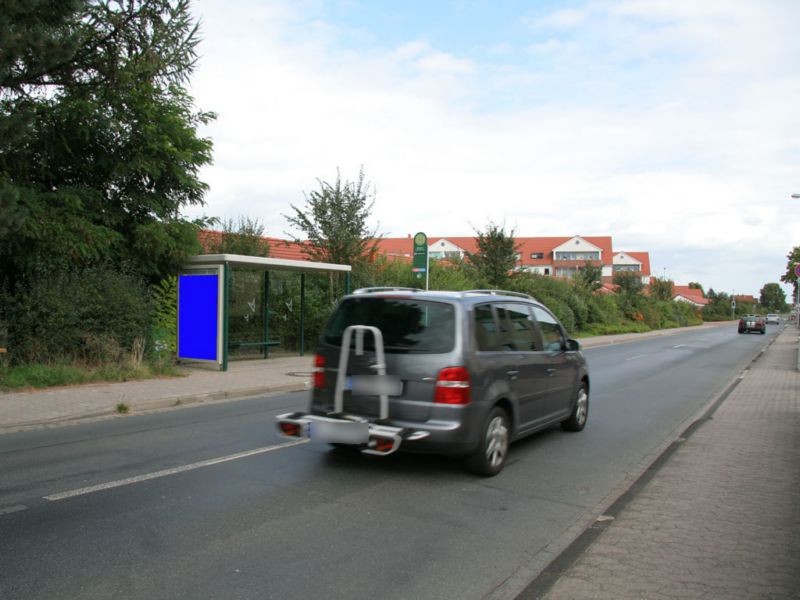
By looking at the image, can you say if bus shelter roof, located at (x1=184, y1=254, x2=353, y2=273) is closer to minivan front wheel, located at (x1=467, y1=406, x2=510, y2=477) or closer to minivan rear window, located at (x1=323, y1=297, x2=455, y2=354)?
minivan rear window, located at (x1=323, y1=297, x2=455, y2=354)

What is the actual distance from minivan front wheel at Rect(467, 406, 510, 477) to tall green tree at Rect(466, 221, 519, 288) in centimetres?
2343

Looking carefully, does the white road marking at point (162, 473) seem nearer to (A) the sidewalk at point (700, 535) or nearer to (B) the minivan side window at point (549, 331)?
(B) the minivan side window at point (549, 331)

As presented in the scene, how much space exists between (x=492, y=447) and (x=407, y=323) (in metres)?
1.44

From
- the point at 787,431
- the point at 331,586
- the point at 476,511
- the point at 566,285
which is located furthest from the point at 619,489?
the point at 566,285

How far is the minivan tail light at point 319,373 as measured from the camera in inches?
253

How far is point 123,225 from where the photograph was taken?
14.7 m

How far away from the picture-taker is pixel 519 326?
699cm

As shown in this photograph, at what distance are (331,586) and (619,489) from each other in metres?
3.27

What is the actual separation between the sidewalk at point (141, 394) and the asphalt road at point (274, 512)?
0.75 metres

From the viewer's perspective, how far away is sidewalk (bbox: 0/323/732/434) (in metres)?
8.88

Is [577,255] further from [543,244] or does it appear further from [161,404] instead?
[161,404]

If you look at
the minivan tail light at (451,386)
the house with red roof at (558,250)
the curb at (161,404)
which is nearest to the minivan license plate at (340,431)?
the minivan tail light at (451,386)

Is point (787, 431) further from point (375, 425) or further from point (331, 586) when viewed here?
point (331, 586)

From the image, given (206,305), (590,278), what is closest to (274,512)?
(206,305)
